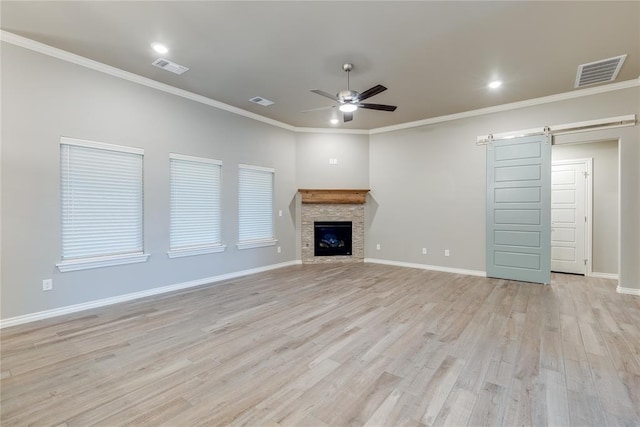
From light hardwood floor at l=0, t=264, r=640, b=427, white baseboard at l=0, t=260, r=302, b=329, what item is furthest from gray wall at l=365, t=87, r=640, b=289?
white baseboard at l=0, t=260, r=302, b=329

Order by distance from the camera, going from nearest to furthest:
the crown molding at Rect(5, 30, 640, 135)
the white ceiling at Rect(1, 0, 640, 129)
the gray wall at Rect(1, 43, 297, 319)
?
1. the white ceiling at Rect(1, 0, 640, 129)
2. the gray wall at Rect(1, 43, 297, 319)
3. the crown molding at Rect(5, 30, 640, 135)

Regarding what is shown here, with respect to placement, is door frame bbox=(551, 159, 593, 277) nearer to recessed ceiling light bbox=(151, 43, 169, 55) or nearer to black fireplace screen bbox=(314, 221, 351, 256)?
black fireplace screen bbox=(314, 221, 351, 256)

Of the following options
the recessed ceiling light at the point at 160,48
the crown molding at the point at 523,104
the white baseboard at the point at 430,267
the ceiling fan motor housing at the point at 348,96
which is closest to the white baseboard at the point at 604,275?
the white baseboard at the point at 430,267

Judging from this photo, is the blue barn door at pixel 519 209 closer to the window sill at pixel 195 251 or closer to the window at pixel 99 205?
the window sill at pixel 195 251

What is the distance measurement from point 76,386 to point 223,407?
119cm

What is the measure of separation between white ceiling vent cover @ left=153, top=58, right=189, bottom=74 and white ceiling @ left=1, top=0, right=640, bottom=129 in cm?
9

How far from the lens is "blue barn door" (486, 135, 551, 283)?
4.88 m

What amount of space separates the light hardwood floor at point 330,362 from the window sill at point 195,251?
2.21 feet

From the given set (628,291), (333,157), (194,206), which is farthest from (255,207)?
(628,291)

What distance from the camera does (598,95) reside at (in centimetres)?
449

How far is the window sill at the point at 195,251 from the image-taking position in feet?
14.8

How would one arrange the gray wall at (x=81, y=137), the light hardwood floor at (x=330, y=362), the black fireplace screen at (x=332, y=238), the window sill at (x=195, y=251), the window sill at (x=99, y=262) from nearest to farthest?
the light hardwood floor at (x=330, y=362) → the gray wall at (x=81, y=137) → the window sill at (x=99, y=262) → the window sill at (x=195, y=251) → the black fireplace screen at (x=332, y=238)

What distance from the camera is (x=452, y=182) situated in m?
5.83

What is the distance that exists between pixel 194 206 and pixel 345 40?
346cm
